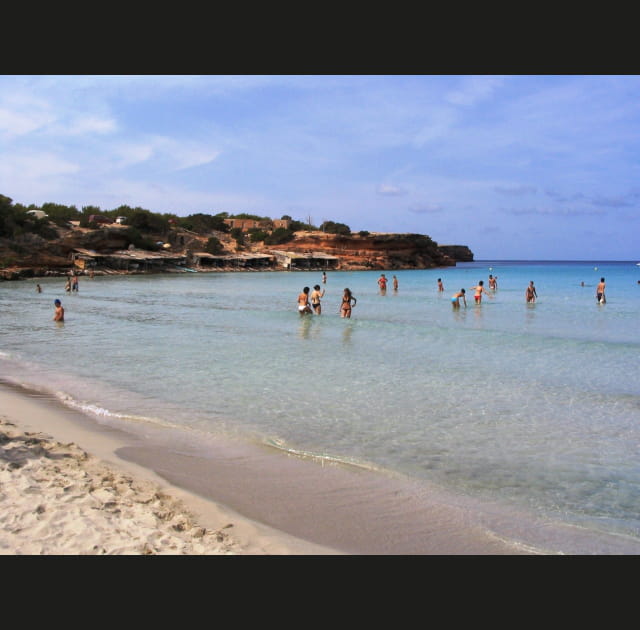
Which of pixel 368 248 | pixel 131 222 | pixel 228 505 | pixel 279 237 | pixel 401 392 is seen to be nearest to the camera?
pixel 228 505

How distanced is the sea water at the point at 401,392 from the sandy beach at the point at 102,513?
172cm

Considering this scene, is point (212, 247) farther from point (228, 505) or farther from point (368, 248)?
point (228, 505)

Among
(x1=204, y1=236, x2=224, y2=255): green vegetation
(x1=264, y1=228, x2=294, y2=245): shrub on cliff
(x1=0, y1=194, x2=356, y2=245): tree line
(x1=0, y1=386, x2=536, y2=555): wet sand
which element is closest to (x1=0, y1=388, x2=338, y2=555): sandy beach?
(x1=0, y1=386, x2=536, y2=555): wet sand

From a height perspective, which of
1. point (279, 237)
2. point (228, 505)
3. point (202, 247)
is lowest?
point (228, 505)

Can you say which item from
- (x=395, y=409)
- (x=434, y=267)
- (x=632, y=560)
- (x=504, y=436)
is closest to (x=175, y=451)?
(x=395, y=409)

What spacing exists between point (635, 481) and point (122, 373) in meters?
8.74

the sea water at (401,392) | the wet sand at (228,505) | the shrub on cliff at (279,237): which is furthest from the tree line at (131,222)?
the wet sand at (228,505)

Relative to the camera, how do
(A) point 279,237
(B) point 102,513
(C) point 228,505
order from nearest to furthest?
1. (B) point 102,513
2. (C) point 228,505
3. (A) point 279,237

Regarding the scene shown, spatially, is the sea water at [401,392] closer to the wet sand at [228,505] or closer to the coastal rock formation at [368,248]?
the wet sand at [228,505]

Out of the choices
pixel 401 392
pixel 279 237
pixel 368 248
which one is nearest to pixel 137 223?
pixel 279 237

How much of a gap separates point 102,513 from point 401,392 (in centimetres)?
597

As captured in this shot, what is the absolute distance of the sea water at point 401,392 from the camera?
18.9 ft

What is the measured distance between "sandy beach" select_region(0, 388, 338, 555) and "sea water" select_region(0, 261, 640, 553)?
172 centimetres

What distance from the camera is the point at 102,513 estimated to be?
4219mm
